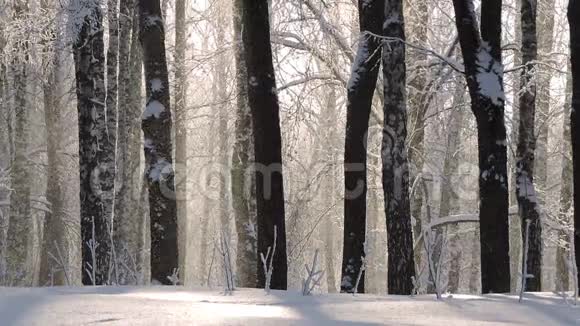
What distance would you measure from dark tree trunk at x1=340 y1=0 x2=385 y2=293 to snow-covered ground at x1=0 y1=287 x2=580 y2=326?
13.9 feet

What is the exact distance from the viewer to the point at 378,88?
14.4 m

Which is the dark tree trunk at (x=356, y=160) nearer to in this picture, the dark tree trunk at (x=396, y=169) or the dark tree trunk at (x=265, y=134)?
the dark tree trunk at (x=396, y=169)

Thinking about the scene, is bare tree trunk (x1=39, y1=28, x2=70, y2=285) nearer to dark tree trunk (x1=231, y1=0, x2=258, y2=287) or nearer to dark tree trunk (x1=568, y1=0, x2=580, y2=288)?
dark tree trunk (x1=231, y1=0, x2=258, y2=287)

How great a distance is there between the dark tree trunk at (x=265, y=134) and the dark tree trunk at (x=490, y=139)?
2.06 meters

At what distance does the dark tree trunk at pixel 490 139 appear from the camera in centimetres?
773

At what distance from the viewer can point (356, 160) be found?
902cm

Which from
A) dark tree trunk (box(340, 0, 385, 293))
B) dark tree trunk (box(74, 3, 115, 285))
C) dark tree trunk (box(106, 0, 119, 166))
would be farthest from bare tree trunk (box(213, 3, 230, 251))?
dark tree trunk (box(340, 0, 385, 293))

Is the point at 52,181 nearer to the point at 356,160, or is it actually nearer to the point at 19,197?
the point at 19,197

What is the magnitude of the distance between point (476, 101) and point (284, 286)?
2729 mm

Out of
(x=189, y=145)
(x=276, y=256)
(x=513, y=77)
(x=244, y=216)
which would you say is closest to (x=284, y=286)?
(x=276, y=256)

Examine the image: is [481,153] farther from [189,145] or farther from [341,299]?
[189,145]

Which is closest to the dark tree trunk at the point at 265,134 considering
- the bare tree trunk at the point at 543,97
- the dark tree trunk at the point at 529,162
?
the dark tree trunk at the point at 529,162

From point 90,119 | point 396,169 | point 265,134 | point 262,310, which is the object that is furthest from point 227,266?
point 90,119

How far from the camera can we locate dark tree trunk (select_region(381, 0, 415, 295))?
8.92 metres
